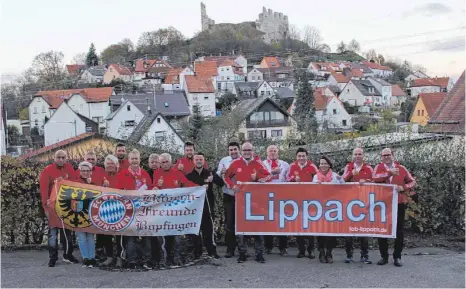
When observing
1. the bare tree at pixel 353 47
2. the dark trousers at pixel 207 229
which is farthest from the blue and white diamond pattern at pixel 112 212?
the bare tree at pixel 353 47

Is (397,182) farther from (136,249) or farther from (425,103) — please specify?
(425,103)

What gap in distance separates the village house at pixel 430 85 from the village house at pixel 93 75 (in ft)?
216

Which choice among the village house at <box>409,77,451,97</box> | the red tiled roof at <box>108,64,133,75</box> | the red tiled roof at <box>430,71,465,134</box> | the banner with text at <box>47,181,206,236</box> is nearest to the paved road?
the banner with text at <box>47,181,206,236</box>

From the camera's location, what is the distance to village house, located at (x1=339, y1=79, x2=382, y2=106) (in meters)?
99.4

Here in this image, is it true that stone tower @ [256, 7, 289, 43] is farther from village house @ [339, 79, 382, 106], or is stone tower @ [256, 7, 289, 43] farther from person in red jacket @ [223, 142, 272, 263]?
person in red jacket @ [223, 142, 272, 263]

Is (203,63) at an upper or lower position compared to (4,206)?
upper

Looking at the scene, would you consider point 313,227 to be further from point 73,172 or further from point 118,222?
point 73,172

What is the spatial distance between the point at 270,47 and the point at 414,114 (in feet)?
396

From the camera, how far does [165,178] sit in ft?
26.4

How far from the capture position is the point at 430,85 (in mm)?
100125

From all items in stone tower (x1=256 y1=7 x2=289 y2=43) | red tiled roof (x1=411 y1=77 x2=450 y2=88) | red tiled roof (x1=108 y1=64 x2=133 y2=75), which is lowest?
red tiled roof (x1=411 y1=77 x2=450 y2=88)

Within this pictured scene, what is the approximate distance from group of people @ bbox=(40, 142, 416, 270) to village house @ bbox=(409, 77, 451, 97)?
96388mm

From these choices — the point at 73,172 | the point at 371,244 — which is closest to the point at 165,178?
the point at 73,172

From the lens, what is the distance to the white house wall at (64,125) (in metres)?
55.3
